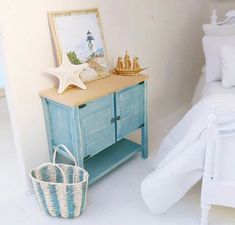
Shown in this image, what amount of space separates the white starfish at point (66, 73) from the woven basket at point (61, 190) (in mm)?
401

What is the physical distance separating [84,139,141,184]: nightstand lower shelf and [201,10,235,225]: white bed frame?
75 centimetres

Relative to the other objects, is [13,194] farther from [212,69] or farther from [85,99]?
[212,69]

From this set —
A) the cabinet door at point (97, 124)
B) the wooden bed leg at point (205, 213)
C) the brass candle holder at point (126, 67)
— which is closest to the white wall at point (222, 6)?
the brass candle holder at point (126, 67)

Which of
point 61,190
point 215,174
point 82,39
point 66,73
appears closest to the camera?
point 215,174

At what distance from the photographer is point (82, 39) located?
6.80 feet

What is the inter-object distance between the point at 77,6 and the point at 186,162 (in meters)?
1.25

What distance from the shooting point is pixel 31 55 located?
185 cm

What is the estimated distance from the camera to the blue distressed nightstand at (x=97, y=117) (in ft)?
6.05

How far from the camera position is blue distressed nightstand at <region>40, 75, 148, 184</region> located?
1.84 meters

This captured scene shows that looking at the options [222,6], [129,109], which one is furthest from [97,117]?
[222,6]

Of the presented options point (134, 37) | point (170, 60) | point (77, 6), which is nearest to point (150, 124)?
point (170, 60)

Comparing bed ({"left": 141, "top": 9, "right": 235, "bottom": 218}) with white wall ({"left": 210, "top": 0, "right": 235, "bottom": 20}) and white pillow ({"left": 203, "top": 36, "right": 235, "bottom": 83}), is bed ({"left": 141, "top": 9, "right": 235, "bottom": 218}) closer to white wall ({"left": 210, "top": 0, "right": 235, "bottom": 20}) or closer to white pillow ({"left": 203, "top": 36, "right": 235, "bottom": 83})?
white pillow ({"left": 203, "top": 36, "right": 235, "bottom": 83})

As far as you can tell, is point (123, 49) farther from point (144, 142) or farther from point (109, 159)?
point (109, 159)

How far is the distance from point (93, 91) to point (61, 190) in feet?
2.12
